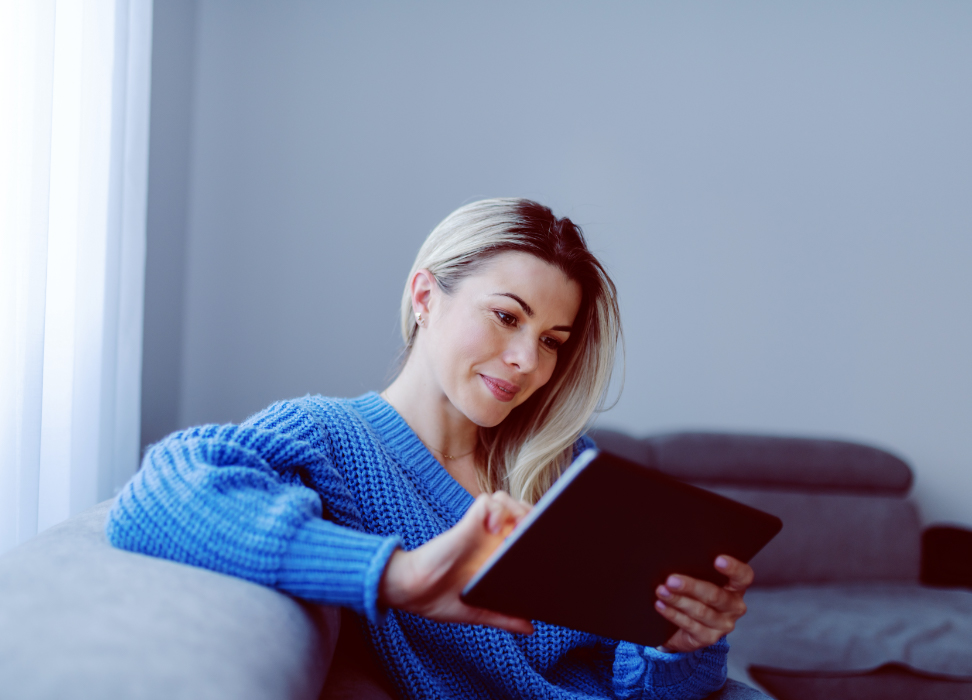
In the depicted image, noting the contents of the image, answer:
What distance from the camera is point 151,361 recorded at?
2.14 m

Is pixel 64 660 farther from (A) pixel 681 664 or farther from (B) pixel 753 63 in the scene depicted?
(B) pixel 753 63

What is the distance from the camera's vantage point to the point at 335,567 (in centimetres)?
64

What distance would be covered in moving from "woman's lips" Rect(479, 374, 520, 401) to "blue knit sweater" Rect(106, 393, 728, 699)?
0.47 ft

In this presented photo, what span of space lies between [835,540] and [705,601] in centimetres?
177

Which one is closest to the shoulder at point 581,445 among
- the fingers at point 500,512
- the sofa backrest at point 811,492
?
the fingers at point 500,512

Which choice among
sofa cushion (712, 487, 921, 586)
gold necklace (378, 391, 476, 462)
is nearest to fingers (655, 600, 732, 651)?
gold necklace (378, 391, 476, 462)

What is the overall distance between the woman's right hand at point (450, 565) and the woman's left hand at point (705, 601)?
22 cm

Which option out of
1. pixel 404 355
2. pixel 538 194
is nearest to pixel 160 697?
pixel 404 355

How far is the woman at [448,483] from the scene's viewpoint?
25.9 inches

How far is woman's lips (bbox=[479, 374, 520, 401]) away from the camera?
3.67 ft

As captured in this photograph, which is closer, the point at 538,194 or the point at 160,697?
the point at 160,697

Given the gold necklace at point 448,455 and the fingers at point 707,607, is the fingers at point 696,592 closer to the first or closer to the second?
the fingers at point 707,607

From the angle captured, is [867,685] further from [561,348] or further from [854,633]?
[561,348]

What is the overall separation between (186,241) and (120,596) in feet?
6.40
